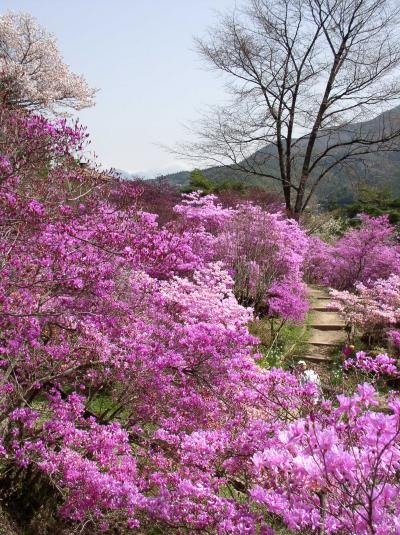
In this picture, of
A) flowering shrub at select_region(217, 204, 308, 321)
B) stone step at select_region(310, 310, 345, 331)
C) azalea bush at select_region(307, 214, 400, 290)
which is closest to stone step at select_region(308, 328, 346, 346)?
stone step at select_region(310, 310, 345, 331)

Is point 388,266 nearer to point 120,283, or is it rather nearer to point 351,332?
point 351,332

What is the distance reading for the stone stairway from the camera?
30.9 ft

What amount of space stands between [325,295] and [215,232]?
4.32 m

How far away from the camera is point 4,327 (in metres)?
3.79

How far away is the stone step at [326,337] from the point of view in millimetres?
9844

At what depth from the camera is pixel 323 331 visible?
34.6 ft

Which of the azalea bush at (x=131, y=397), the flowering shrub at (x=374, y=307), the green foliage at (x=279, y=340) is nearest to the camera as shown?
the azalea bush at (x=131, y=397)

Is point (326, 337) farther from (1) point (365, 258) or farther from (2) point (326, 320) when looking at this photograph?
(1) point (365, 258)

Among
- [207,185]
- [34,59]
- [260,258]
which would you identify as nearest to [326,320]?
[260,258]

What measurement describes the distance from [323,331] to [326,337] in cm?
39

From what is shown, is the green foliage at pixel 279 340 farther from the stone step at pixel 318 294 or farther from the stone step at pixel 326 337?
the stone step at pixel 318 294

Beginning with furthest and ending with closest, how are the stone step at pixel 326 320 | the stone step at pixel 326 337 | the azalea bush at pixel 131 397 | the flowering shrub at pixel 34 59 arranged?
the flowering shrub at pixel 34 59 → the stone step at pixel 326 320 → the stone step at pixel 326 337 → the azalea bush at pixel 131 397

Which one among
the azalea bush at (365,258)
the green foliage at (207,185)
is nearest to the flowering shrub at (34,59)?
the green foliage at (207,185)

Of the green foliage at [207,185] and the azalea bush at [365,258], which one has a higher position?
the green foliage at [207,185]
